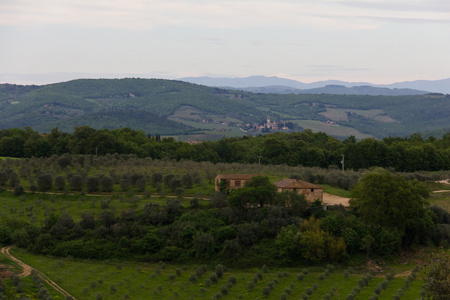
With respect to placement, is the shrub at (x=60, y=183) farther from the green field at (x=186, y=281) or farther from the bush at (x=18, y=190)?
the green field at (x=186, y=281)

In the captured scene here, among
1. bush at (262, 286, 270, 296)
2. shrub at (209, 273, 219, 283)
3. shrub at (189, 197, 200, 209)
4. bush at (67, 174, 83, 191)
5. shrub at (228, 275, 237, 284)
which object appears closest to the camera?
bush at (262, 286, 270, 296)

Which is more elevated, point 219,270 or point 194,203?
point 194,203

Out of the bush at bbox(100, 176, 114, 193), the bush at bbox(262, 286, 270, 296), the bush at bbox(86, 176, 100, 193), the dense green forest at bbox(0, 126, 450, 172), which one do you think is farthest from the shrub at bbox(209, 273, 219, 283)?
the dense green forest at bbox(0, 126, 450, 172)

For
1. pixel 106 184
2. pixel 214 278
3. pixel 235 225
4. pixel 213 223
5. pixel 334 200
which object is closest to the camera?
pixel 214 278

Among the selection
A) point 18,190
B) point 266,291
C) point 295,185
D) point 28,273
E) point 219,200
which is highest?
point 295,185

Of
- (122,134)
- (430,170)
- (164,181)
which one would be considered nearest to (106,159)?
(164,181)

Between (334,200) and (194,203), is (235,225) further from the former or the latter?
(334,200)

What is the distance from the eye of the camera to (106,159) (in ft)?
262

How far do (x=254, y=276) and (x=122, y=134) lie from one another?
7550cm

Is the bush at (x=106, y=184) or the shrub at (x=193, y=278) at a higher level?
the bush at (x=106, y=184)

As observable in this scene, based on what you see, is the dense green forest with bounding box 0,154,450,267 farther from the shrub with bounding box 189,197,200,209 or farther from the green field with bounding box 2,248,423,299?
the green field with bounding box 2,248,423,299

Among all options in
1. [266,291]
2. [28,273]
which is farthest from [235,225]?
[28,273]

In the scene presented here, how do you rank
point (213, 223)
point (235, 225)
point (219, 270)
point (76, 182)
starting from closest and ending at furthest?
point (219, 270) → point (235, 225) → point (213, 223) → point (76, 182)

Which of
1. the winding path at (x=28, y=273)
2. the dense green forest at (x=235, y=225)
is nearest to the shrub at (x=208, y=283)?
the dense green forest at (x=235, y=225)
